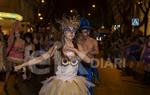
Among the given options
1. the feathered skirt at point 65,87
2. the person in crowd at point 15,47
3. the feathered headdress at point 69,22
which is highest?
the feathered headdress at point 69,22

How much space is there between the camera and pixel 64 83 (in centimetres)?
766

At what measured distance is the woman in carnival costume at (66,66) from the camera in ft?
25.0

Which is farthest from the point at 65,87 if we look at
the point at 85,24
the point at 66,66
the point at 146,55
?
the point at 146,55

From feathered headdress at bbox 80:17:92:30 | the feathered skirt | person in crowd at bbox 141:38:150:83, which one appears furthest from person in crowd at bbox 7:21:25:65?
the feathered skirt

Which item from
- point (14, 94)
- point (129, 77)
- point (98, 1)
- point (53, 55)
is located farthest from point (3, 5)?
point (98, 1)

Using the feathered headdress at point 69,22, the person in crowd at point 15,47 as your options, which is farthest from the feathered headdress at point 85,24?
the person in crowd at point 15,47

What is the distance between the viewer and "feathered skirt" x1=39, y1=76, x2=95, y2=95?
758cm

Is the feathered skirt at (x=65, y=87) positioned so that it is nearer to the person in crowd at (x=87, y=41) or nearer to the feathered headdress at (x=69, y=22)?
the feathered headdress at (x=69, y=22)

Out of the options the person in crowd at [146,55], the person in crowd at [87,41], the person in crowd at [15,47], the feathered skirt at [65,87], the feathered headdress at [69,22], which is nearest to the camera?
the feathered skirt at [65,87]

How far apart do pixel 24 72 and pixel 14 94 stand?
2.24 metres

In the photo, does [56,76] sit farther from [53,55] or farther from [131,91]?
[131,91]

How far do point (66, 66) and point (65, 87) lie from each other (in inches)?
13.2

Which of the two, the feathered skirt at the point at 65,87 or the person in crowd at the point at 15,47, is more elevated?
the person in crowd at the point at 15,47

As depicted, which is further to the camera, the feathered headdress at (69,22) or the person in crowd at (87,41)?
the person in crowd at (87,41)
